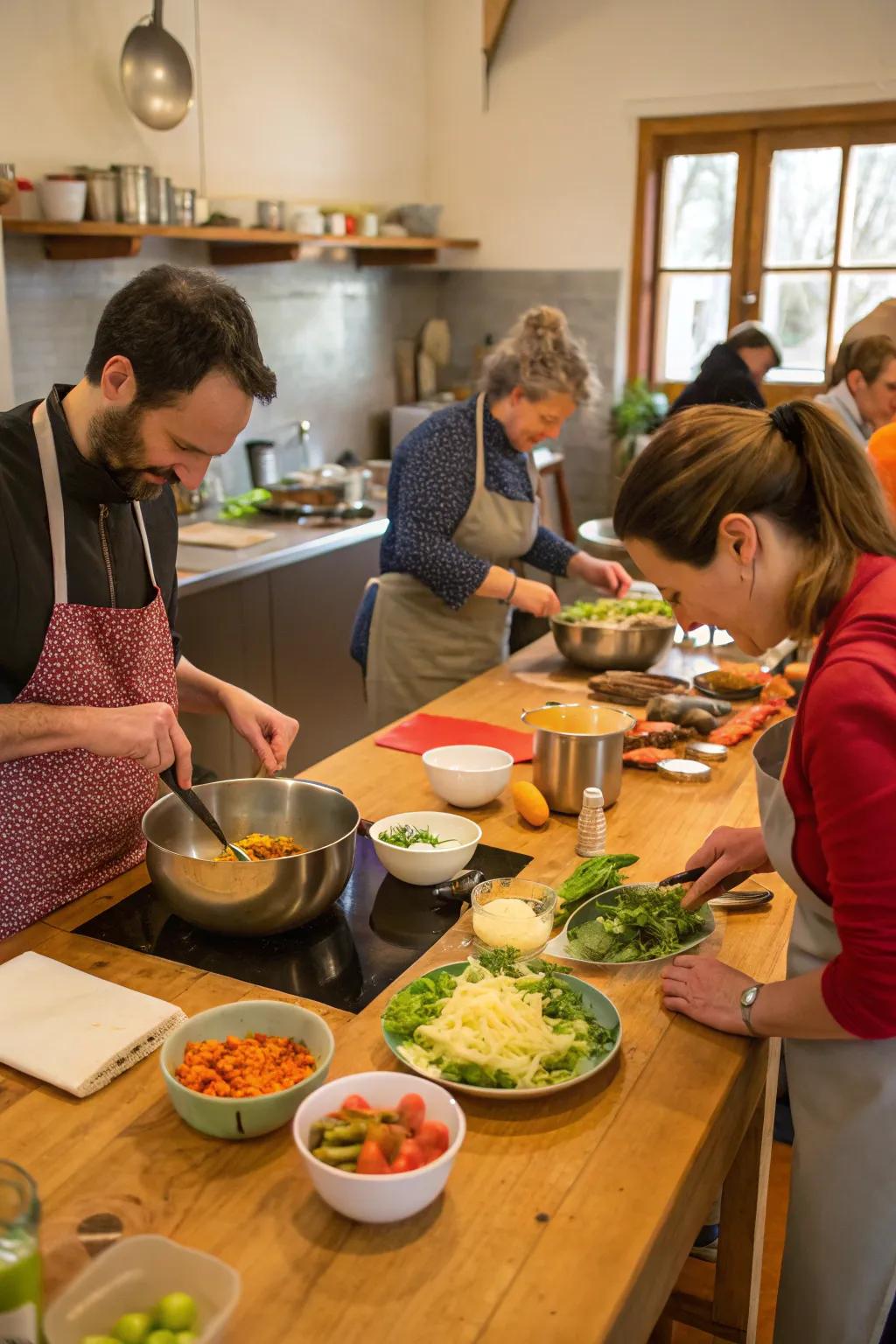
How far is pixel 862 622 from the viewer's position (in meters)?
1.32

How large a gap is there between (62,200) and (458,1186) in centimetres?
358

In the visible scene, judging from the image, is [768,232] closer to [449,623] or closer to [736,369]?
[736,369]

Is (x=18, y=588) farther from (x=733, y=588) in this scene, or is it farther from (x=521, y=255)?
(x=521, y=255)

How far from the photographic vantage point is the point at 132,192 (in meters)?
4.06

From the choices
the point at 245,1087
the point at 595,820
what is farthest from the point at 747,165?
the point at 245,1087

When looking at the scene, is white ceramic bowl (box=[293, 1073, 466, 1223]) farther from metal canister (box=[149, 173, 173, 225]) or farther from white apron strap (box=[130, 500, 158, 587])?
metal canister (box=[149, 173, 173, 225])

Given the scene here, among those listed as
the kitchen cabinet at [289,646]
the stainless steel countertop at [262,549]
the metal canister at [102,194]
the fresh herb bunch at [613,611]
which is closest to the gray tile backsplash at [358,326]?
the metal canister at [102,194]

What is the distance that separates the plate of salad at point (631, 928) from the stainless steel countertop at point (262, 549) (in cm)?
228

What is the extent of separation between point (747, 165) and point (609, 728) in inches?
164

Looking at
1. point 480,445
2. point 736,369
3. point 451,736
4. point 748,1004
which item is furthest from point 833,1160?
point 736,369

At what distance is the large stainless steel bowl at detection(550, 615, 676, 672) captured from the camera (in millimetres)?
3027

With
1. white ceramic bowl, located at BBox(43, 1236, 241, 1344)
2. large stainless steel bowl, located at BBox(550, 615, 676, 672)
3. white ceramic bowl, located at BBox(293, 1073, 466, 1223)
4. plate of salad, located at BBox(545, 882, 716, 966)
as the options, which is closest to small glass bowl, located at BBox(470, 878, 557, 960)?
plate of salad, located at BBox(545, 882, 716, 966)

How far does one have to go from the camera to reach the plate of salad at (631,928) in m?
1.70

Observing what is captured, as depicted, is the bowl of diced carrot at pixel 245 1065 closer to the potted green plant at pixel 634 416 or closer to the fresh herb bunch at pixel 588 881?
the fresh herb bunch at pixel 588 881
